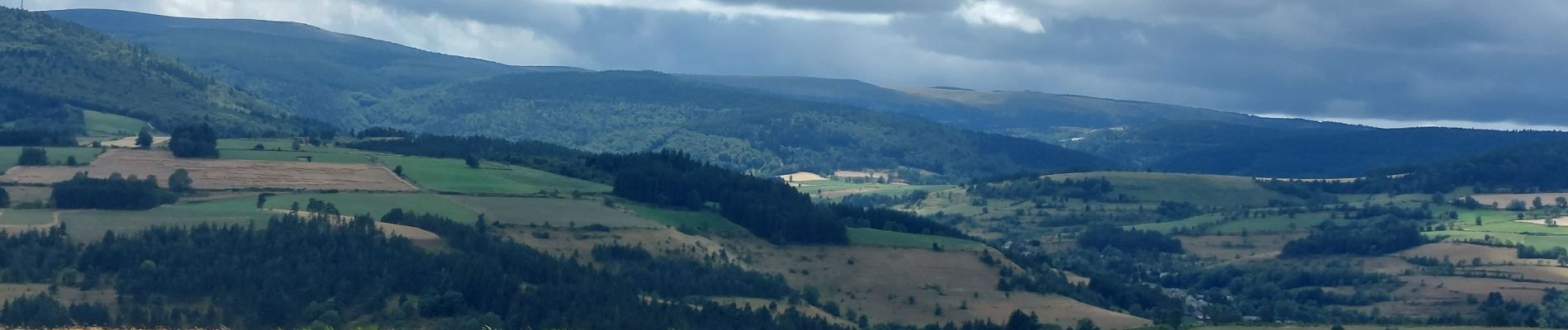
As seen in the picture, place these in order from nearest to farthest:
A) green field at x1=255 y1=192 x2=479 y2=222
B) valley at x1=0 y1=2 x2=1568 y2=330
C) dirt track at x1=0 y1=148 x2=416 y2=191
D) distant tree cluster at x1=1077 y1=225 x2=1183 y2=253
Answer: valley at x1=0 y1=2 x2=1568 y2=330, green field at x1=255 y1=192 x2=479 y2=222, dirt track at x1=0 y1=148 x2=416 y2=191, distant tree cluster at x1=1077 y1=225 x2=1183 y2=253

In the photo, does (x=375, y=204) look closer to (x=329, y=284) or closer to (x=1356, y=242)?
(x=329, y=284)

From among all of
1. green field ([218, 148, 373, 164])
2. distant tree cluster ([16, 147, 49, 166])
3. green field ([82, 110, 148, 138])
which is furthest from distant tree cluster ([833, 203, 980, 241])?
green field ([82, 110, 148, 138])

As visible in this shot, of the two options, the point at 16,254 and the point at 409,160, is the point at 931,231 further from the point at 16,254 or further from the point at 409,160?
the point at 16,254

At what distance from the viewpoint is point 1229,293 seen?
489 ft

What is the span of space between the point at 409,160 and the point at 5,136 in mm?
27786

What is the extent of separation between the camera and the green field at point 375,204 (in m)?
113

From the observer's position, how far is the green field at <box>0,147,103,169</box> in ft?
412

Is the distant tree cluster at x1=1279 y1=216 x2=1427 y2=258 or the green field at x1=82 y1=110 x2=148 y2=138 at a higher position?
the green field at x1=82 y1=110 x2=148 y2=138

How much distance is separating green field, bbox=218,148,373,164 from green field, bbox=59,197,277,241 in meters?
26.2

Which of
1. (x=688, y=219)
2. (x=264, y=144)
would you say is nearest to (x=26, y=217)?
(x=688, y=219)

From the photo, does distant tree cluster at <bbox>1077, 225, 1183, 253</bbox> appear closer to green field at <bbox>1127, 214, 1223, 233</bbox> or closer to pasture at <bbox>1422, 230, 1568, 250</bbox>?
green field at <bbox>1127, 214, 1223, 233</bbox>

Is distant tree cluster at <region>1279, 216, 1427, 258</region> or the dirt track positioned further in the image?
distant tree cluster at <region>1279, 216, 1427, 258</region>

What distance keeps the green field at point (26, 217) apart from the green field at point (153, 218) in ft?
2.47

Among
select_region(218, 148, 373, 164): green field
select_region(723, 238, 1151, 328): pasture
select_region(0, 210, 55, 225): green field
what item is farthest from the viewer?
select_region(218, 148, 373, 164): green field
